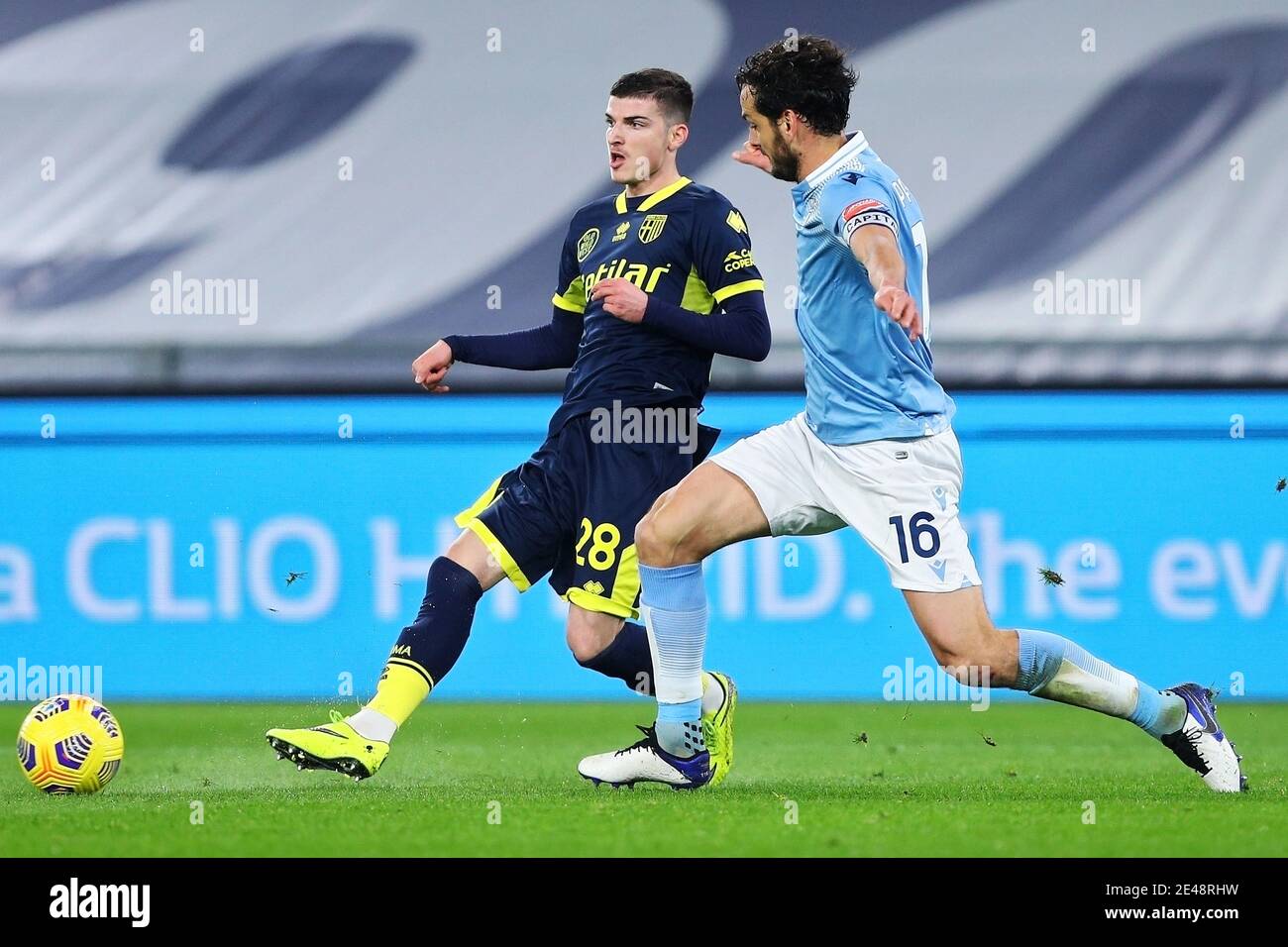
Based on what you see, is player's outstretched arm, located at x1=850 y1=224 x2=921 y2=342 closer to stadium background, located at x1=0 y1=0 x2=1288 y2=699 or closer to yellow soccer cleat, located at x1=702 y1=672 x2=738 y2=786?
yellow soccer cleat, located at x1=702 y1=672 x2=738 y2=786

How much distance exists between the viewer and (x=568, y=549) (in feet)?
17.2

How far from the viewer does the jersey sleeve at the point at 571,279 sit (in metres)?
5.48

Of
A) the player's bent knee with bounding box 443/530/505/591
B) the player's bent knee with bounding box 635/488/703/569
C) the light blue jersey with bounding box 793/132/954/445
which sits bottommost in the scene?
the player's bent knee with bounding box 443/530/505/591

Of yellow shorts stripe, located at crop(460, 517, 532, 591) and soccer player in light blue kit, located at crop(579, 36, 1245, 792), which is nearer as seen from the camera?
soccer player in light blue kit, located at crop(579, 36, 1245, 792)

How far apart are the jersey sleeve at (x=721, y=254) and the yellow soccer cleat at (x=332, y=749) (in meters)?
1.57

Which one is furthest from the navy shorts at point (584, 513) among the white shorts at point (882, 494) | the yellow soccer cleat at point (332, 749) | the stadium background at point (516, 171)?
the stadium background at point (516, 171)

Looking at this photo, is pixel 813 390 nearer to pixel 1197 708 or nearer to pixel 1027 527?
pixel 1197 708

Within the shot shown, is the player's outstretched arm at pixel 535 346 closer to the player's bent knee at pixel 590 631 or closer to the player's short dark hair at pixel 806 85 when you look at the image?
the player's bent knee at pixel 590 631

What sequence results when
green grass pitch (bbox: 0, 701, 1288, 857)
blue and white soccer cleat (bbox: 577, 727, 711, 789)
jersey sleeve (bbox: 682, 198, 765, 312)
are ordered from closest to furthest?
green grass pitch (bbox: 0, 701, 1288, 857), blue and white soccer cleat (bbox: 577, 727, 711, 789), jersey sleeve (bbox: 682, 198, 765, 312)

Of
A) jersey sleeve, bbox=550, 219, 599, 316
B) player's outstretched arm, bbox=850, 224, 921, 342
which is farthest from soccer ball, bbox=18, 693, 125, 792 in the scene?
player's outstretched arm, bbox=850, 224, 921, 342

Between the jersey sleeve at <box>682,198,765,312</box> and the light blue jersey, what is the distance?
53 cm

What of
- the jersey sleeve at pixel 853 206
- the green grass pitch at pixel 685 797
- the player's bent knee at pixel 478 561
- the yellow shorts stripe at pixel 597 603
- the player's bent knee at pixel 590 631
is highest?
the jersey sleeve at pixel 853 206

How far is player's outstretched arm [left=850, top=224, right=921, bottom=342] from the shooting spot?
398 cm

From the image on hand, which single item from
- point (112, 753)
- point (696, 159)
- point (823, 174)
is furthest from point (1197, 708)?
point (696, 159)
